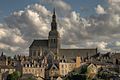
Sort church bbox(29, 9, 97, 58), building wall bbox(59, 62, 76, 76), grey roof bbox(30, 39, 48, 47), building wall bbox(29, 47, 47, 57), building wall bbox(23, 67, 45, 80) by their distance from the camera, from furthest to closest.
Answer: grey roof bbox(30, 39, 48, 47) → building wall bbox(29, 47, 47, 57) → church bbox(29, 9, 97, 58) → building wall bbox(59, 62, 76, 76) → building wall bbox(23, 67, 45, 80)

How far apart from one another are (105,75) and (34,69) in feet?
72.7

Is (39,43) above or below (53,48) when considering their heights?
above

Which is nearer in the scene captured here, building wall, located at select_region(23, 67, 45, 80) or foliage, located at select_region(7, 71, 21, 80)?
foliage, located at select_region(7, 71, 21, 80)

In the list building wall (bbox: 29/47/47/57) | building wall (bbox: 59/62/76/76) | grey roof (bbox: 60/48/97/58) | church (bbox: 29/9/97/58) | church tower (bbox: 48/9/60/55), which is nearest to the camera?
building wall (bbox: 59/62/76/76)

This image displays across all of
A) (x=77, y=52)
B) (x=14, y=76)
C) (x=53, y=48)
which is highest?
(x=53, y=48)

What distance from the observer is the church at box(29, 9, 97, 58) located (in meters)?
130

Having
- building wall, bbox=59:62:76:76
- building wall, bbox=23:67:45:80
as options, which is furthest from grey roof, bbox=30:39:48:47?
building wall, bbox=23:67:45:80

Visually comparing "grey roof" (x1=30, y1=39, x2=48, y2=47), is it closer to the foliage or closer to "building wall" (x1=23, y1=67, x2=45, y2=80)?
"building wall" (x1=23, y1=67, x2=45, y2=80)

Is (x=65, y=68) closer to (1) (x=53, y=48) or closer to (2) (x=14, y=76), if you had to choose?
(1) (x=53, y=48)

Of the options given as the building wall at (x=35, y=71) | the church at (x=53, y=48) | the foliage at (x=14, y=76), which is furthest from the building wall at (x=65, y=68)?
the foliage at (x=14, y=76)

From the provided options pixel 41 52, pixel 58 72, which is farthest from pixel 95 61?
pixel 41 52

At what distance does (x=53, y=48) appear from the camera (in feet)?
436

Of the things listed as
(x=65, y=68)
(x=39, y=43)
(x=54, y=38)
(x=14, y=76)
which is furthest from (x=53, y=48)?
(x=14, y=76)

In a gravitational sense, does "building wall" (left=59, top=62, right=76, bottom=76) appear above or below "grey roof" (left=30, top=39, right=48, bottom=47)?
below
